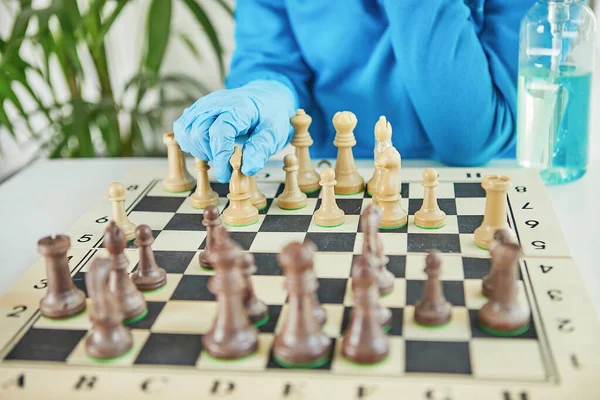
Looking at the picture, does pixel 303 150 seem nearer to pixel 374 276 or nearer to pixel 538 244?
pixel 538 244

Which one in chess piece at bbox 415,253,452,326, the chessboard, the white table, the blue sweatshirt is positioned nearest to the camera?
the chessboard

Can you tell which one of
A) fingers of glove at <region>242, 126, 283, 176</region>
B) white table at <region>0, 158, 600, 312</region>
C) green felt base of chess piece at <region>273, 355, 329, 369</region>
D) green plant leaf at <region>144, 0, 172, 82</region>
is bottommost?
white table at <region>0, 158, 600, 312</region>

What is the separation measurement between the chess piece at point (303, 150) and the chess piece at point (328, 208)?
0.19 m

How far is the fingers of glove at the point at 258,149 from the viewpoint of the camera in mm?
1404

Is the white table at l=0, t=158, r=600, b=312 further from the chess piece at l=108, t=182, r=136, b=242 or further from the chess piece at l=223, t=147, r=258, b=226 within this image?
the chess piece at l=223, t=147, r=258, b=226

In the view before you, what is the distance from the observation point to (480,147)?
69.3 inches

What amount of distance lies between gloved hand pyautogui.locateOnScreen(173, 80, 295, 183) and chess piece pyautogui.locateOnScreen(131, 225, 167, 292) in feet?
1.03

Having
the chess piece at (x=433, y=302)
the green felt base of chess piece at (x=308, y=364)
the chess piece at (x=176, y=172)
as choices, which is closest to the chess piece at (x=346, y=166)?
the chess piece at (x=176, y=172)

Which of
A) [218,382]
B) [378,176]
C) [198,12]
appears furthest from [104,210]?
[198,12]

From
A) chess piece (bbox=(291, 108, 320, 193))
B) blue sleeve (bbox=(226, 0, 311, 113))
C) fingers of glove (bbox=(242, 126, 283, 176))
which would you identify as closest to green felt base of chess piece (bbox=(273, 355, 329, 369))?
fingers of glove (bbox=(242, 126, 283, 176))

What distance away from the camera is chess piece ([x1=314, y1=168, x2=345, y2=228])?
4.44 ft

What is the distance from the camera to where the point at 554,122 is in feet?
5.06

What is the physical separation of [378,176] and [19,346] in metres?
0.79

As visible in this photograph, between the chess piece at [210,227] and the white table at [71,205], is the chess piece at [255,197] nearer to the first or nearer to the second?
the chess piece at [210,227]
